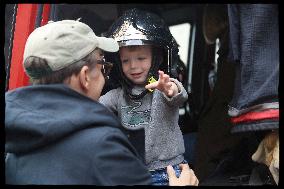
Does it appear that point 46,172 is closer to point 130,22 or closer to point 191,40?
point 130,22

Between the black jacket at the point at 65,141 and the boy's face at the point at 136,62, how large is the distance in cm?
96

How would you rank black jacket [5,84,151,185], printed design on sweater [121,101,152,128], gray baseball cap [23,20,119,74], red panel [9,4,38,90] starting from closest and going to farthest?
black jacket [5,84,151,185] < gray baseball cap [23,20,119,74] < red panel [9,4,38,90] < printed design on sweater [121,101,152,128]

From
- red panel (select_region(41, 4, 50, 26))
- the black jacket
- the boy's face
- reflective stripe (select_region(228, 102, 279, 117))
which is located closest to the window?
the boy's face

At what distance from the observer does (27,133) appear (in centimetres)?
176

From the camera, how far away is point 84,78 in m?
1.95

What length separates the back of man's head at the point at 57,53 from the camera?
1.92 metres

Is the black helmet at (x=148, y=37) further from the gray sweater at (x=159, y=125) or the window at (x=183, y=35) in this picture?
the window at (x=183, y=35)

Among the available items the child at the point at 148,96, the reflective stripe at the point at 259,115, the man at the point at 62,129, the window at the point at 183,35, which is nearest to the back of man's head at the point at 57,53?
the man at the point at 62,129

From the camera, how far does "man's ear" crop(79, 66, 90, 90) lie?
1.94 metres

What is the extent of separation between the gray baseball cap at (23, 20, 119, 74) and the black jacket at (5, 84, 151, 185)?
15 cm

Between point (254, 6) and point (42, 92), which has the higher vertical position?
point (254, 6)

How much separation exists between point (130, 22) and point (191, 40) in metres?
1.89

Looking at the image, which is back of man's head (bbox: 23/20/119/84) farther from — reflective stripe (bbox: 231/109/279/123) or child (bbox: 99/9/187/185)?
reflective stripe (bbox: 231/109/279/123)
